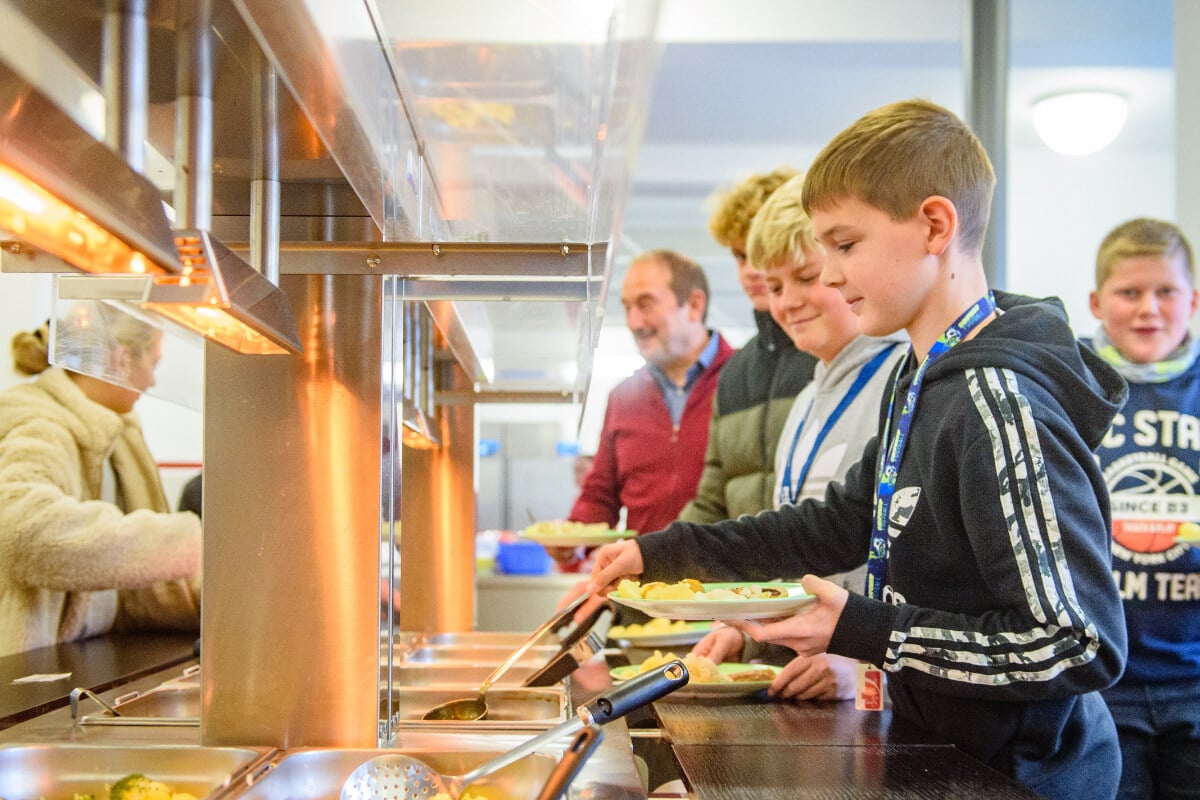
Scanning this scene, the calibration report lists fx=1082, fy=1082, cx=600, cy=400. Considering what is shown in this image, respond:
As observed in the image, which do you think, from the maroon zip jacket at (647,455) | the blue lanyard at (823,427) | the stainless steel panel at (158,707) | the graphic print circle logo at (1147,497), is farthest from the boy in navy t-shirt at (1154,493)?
the stainless steel panel at (158,707)

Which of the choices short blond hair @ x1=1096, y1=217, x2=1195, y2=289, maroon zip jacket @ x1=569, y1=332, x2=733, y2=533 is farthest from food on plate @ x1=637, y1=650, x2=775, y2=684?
maroon zip jacket @ x1=569, y1=332, x2=733, y2=533

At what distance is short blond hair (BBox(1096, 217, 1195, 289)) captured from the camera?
2461mm

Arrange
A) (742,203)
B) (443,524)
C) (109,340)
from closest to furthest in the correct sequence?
(109,340), (742,203), (443,524)

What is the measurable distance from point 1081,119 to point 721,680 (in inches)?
191

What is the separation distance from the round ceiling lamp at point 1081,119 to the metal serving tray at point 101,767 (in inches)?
215

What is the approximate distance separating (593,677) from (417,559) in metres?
0.97

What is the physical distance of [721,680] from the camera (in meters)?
1.75

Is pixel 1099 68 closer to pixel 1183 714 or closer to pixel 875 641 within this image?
pixel 1183 714

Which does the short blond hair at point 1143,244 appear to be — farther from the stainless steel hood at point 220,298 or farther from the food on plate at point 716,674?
the stainless steel hood at point 220,298

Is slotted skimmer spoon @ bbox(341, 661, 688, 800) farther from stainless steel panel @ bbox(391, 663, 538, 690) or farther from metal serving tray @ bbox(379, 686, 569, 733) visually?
stainless steel panel @ bbox(391, 663, 538, 690)

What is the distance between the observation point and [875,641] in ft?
4.18

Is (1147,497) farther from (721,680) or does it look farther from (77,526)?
(77,526)

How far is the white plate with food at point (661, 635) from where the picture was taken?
8.20ft

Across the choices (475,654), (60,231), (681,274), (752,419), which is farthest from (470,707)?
(681,274)
